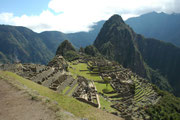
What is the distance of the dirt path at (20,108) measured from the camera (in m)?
11.2

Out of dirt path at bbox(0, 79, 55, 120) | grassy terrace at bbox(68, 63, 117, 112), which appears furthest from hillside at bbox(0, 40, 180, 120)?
dirt path at bbox(0, 79, 55, 120)

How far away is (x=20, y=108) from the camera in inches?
492

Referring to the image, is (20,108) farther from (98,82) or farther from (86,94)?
(98,82)

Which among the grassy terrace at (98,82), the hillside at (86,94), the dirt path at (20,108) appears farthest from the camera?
the grassy terrace at (98,82)

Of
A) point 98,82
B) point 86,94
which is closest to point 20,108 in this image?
point 86,94

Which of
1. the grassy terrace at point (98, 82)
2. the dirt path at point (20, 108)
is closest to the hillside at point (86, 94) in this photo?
the grassy terrace at point (98, 82)

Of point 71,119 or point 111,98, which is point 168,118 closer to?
point 111,98

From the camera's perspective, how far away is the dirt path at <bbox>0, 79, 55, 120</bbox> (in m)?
11.2

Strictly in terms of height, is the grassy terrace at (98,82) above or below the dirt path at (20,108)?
below

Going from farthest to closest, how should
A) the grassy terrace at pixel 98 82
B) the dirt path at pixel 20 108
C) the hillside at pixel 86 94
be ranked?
the grassy terrace at pixel 98 82 → the hillside at pixel 86 94 → the dirt path at pixel 20 108

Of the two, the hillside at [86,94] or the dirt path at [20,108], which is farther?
the hillside at [86,94]

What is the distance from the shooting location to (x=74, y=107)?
1591 cm

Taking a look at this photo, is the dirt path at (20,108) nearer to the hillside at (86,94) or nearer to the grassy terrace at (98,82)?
the hillside at (86,94)

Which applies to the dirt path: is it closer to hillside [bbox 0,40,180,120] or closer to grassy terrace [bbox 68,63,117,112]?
hillside [bbox 0,40,180,120]
